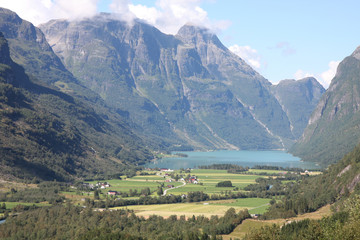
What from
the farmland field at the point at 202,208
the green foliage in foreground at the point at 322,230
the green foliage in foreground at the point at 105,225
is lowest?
the green foliage in foreground at the point at 105,225

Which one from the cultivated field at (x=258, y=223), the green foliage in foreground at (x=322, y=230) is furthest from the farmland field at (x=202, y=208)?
the green foliage in foreground at (x=322, y=230)

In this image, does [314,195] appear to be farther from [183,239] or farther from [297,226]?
[183,239]

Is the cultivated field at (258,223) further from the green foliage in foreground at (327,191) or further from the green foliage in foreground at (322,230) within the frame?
the green foliage in foreground at (322,230)

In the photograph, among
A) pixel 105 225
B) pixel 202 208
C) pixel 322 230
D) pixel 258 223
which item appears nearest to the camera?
pixel 322 230

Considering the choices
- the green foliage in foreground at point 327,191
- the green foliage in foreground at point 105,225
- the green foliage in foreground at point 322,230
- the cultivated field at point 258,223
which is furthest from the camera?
the green foliage in foreground at point 327,191

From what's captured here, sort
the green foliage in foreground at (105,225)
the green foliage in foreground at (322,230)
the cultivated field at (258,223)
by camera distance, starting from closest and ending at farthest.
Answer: the green foliage in foreground at (322,230) < the green foliage in foreground at (105,225) < the cultivated field at (258,223)

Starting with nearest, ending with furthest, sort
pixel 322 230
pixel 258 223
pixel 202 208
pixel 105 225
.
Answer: pixel 322 230
pixel 258 223
pixel 105 225
pixel 202 208

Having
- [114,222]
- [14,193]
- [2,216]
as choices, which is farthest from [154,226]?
[14,193]

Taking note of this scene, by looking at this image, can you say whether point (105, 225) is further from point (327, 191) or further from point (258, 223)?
point (327, 191)

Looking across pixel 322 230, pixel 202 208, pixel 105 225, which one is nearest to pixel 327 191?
pixel 202 208
